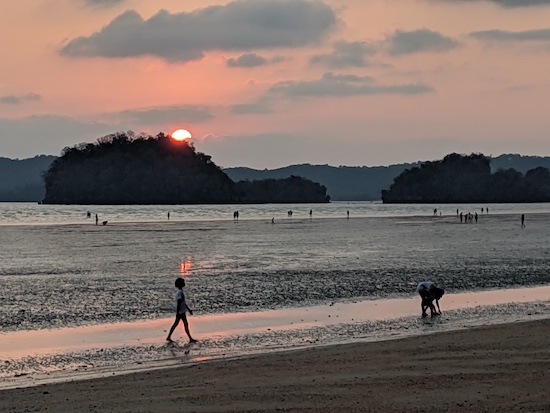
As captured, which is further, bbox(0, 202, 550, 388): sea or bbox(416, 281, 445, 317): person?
bbox(416, 281, 445, 317): person

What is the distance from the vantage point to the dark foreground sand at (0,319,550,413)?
468 inches

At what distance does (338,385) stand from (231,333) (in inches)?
315

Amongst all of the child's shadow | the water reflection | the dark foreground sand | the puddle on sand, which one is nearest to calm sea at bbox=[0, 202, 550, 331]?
the water reflection

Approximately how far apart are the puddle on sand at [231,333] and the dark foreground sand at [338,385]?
5.99ft

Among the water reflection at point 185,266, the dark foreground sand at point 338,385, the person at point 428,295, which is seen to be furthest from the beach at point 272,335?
the person at point 428,295

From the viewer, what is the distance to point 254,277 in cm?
3594

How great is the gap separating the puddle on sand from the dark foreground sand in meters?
1.83

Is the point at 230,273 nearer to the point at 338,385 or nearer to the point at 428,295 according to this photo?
the point at 428,295

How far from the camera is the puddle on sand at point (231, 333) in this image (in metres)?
16.9

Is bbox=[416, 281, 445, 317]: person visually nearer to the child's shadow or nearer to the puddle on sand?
the puddle on sand

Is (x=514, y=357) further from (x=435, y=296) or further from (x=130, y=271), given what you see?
(x=130, y=271)

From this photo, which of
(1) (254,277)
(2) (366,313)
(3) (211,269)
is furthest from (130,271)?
(2) (366,313)

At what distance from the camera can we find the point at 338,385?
13.2 metres

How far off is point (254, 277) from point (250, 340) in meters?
16.2
